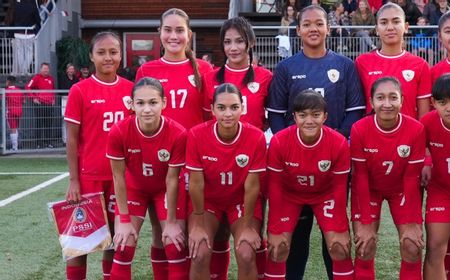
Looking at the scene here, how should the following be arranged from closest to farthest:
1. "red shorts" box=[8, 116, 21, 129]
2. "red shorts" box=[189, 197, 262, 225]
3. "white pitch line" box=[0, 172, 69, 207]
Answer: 1. "red shorts" box=[189, 197, 262, 225]
2. "white pitch line" box=[0, 172, 69, 207]
3. "red shorts" box=[8, 116, 21, 129]

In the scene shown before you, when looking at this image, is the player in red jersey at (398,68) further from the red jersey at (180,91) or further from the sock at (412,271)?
the red jersey at (180,91)

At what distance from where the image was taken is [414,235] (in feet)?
18.1

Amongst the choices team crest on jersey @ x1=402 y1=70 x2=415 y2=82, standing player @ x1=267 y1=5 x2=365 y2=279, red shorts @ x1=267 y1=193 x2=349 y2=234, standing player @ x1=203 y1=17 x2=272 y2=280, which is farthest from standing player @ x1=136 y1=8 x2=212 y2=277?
team crest on jersey @ x1=402 y1=70 x2=415 y2=82

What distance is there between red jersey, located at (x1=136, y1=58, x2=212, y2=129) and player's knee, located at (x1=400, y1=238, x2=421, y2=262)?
1.87m

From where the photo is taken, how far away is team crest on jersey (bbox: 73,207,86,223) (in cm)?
588

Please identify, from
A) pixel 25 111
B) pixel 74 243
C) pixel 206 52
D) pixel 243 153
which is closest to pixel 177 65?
pixel 243 153

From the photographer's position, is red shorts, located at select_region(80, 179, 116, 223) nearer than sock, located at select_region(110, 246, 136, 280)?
No

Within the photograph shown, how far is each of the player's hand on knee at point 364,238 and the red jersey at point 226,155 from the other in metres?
0.84

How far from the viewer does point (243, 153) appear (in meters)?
5.59

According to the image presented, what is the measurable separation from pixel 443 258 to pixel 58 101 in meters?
12.8

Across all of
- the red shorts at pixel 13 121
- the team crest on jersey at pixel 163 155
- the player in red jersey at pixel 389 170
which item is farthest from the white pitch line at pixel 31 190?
the player in red jersey at pixel 389 170

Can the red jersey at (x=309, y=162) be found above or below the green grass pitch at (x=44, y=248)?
above

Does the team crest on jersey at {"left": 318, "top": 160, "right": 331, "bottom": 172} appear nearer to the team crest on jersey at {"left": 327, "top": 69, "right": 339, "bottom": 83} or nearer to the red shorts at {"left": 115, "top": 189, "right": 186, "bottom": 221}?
the team crest on jersey at {"left": 327, "top": 69, "right": 339, "bottom": 83}

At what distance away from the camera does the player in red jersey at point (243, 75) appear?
6000mm
